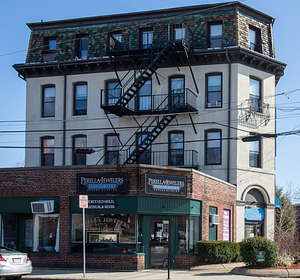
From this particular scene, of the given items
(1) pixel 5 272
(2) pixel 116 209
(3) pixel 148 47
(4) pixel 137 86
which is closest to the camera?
(1) pixel 5 272

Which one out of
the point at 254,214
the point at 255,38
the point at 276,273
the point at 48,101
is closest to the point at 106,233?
the point at 276,273

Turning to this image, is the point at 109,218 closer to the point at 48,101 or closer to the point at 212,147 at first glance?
the point at 212,147

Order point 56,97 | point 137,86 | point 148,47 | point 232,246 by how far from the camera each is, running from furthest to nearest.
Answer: point 56,97
point 148,47
point 137,86
point 232,246

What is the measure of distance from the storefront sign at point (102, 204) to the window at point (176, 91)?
28.6 feet

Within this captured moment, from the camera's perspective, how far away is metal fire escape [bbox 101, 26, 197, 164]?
25.3m

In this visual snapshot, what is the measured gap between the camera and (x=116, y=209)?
63.4 feet

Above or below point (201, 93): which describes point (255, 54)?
above

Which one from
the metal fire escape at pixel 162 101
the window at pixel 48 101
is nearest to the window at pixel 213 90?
the metal fire escape at pixel 162 101

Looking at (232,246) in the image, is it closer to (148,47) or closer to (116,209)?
(116,209)

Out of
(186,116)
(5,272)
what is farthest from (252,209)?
(5,272)

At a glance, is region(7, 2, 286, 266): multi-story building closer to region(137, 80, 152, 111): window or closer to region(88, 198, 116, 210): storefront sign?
region(137, 80, 152, 111): window

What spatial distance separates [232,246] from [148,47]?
42.1ft

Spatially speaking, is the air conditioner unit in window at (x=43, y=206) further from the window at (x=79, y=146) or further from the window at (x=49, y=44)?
the window at (x=49, y=44)

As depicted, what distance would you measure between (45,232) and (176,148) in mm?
9955
